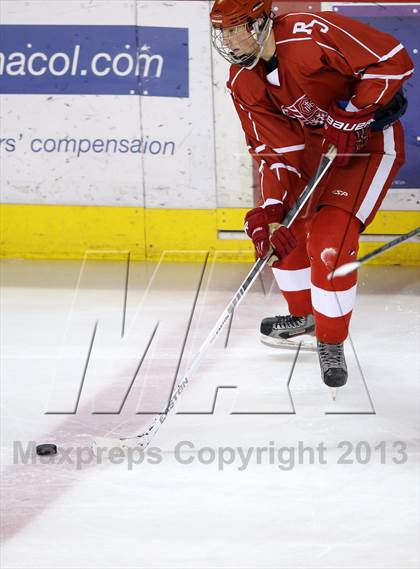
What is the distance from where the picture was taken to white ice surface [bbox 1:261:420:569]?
2.45m

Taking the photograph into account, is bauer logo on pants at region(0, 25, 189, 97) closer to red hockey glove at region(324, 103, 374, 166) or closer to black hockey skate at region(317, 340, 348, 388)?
red hockey glove at region(324, 103, 374, 166)

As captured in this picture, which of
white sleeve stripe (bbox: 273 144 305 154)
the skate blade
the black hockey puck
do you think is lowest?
the skate blade

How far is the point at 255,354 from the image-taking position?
3.66m

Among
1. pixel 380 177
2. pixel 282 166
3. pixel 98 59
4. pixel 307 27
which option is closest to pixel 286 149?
pixel 282 166

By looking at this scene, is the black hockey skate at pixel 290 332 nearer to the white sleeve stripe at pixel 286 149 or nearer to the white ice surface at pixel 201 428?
the white ice surface at pixel 201 428

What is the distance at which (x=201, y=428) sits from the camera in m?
3.10

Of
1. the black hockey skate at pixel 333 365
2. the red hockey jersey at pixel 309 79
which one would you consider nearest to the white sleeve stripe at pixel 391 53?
the red hockey jersey at pixel 309 79

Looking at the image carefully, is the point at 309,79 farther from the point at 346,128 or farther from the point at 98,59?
the point at 98,59

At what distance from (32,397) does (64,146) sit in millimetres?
1640

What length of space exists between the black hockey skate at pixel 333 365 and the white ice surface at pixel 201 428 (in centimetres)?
8

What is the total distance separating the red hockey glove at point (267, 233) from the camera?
301cm

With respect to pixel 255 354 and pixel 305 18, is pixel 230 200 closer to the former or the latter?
pixel 255 354

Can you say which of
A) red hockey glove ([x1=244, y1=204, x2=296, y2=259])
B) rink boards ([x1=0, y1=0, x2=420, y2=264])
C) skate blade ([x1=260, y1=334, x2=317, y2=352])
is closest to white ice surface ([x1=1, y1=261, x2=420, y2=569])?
skate blade ([x1=260, y1=334, x2=317, y2=352])

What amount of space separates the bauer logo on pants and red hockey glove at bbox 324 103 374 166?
1593 millimetres
